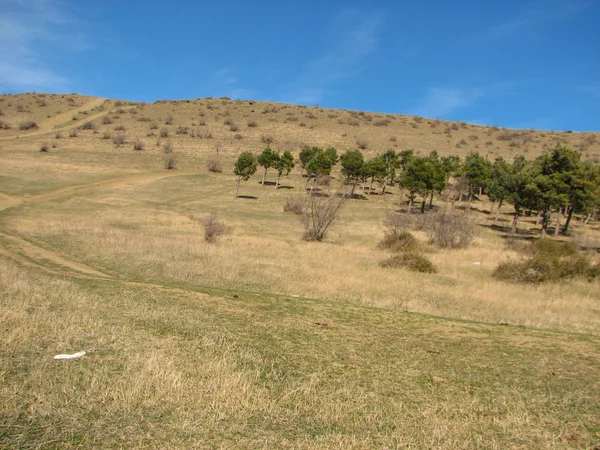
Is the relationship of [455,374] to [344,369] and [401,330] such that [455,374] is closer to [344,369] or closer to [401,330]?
[344,369]

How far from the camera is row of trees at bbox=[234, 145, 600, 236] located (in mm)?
37562

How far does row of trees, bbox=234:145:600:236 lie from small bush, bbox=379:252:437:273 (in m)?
21.2

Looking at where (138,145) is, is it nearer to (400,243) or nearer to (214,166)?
(214,166)

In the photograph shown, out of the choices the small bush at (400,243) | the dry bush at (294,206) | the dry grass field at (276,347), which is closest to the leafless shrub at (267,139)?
the dry bush at (294,206)

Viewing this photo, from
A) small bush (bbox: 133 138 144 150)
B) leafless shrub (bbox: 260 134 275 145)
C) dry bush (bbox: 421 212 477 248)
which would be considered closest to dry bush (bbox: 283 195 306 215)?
dry bush (bbox: 421 212 477 248)

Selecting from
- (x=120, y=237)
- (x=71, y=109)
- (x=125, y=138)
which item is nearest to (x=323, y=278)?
(x=120, y=237)

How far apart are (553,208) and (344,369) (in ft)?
130

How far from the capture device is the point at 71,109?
102562 mm

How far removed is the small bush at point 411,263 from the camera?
69.2 ft

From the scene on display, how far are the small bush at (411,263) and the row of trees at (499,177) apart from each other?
21182 millimetres

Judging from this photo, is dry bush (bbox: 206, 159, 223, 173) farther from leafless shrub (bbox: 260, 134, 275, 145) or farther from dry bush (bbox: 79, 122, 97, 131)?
dry bush (bbox: 79, 122, 97, 131)

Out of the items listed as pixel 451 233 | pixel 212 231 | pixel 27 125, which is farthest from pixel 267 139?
pixel 212 231

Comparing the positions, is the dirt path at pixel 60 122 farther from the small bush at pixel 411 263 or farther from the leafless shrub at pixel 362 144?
the small bush at pixel 411 263

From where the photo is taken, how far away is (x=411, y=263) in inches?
834
